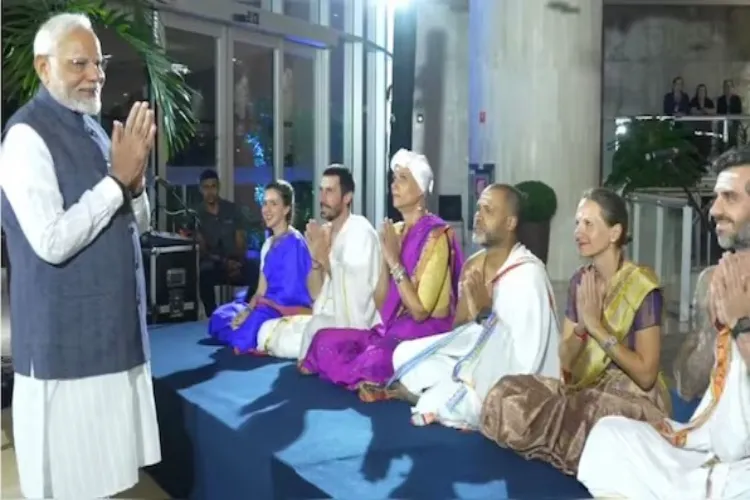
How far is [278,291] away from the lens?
5016mm

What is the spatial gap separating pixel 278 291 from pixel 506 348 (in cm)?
191

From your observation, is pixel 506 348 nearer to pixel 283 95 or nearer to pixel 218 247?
pixel 218 247

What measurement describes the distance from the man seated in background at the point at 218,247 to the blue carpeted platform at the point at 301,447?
1.64 m

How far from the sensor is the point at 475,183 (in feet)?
23.7

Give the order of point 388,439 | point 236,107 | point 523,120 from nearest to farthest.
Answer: point 388,439 < point 523,120 < point 236,107

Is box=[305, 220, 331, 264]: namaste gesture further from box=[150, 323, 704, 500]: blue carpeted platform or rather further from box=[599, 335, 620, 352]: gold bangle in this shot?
box=[599, 335, 620, 352]: gold bangle

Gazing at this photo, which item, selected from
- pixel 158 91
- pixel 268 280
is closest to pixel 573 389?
pixel 158 91

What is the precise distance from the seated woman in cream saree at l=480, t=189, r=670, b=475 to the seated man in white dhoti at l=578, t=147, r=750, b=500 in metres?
0.29

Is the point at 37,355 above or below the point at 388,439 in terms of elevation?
above

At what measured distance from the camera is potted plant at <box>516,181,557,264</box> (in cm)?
569

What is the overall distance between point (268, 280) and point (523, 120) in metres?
2.56

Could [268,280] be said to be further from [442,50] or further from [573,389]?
[442,50]

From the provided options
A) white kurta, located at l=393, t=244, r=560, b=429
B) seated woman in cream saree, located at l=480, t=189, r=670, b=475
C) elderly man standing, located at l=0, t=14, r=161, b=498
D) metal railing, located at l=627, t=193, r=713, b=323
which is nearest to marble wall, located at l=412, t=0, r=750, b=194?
metal railing, located at l=627, t=193, r=713, b=323

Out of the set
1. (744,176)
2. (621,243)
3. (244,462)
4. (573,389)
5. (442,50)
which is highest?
(442,50)
